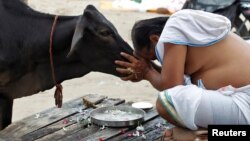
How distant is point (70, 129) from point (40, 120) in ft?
0.90

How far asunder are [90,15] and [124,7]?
5.84m

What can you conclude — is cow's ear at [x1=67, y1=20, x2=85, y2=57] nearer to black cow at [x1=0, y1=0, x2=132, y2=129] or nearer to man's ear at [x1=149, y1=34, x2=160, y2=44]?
black cow at [x1=0, y1=0, x2=132, y2=129]

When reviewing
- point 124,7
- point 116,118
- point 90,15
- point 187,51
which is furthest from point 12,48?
point 124,7

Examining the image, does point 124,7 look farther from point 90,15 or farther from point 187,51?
point 187,51

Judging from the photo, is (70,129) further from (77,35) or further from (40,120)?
(77,35)

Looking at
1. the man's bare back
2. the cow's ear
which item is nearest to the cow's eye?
the cow's ear

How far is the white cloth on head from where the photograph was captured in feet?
9.86

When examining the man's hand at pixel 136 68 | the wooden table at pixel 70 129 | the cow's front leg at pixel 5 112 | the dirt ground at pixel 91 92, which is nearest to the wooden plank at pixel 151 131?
the wooden table at pixel 70 129

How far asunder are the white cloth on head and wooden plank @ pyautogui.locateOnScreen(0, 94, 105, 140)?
1.14m

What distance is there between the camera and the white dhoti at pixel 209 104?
2.98 metres

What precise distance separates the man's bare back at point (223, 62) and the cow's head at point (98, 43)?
2.31ft

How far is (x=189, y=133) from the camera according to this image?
306 cm

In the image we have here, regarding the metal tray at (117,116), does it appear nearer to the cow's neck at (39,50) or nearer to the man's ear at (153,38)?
the cow's neck at (39,50)

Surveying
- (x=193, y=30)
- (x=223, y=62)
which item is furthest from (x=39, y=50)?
(x=223, y=62)
